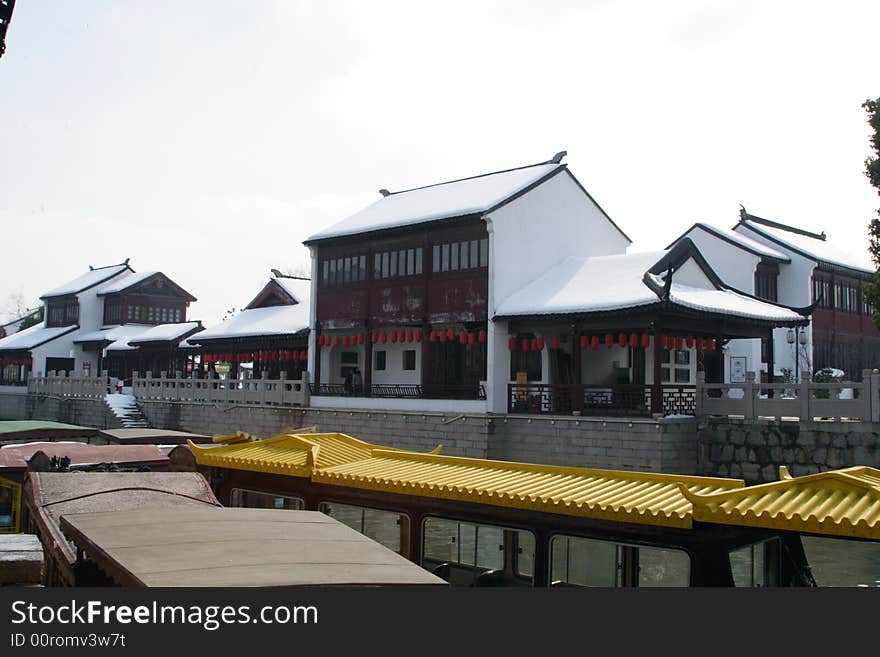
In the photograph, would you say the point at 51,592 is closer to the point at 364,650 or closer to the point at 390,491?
the point at 364,650

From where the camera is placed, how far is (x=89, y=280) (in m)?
45.1

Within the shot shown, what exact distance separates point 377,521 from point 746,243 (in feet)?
72.5

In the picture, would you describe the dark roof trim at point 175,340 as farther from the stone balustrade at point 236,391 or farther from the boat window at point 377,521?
the boat window at point 377,521

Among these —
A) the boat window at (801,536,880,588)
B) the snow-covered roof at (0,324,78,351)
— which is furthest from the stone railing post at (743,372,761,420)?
the snow-covered roof at (0,324,78,351)

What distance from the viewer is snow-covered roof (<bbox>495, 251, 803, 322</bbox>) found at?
736 inches

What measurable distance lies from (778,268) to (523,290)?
1127 centimetres

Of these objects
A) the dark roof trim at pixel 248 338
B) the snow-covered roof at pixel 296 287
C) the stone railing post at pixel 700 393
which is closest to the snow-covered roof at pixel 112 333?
the dark roof trim at pixel 248 338

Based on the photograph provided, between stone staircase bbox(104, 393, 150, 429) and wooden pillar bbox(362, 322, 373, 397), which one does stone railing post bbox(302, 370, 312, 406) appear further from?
stone staircase bbox(104, 393, 150, 429)

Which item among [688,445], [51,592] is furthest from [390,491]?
[688,445]

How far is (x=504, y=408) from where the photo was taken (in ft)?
69.2

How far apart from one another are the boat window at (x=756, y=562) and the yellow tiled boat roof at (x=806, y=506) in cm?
61

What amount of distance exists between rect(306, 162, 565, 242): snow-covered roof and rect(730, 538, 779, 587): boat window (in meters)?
15.3

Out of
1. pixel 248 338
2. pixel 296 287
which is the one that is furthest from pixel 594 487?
pixel 296 287

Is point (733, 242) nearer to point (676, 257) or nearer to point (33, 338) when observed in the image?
point (676, 257)
